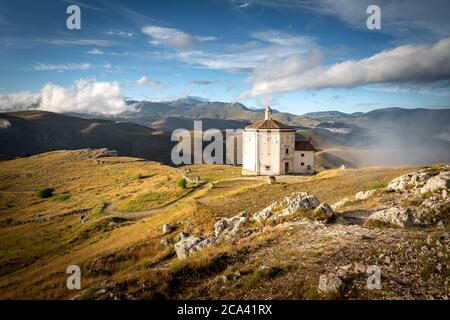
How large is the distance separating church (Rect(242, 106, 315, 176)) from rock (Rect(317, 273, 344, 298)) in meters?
45.5

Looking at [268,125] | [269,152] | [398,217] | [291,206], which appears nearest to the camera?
[398,217]

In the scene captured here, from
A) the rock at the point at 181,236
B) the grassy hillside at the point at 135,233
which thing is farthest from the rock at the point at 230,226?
the rock at the point at 181,236

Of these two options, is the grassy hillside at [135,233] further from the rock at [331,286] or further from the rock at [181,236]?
the rock at [181,236]

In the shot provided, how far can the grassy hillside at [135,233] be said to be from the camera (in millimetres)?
13594

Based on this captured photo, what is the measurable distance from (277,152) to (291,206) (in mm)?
34756

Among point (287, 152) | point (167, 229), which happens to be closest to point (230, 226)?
point (167, 229)

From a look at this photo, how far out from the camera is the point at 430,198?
23109 millimetres

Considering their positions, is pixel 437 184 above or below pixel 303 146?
below

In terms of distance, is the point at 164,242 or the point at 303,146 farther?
the point at 303,146

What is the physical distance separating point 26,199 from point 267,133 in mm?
53916

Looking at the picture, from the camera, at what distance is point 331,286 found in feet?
37.2

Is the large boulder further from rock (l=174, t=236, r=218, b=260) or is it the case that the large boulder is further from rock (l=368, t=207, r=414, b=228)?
Answer: rock (l=174, t=236, r=218, b=260)

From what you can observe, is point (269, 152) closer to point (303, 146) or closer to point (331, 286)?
point (303, 146)
